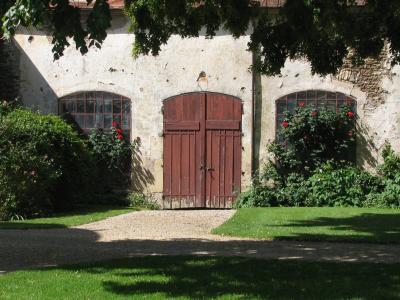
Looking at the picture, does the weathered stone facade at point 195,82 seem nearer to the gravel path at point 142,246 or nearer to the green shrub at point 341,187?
the green shrub at point 341,187

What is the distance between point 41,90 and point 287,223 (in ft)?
23.3

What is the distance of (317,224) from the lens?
1101cm

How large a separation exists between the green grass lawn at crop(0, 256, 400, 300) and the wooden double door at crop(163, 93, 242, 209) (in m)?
7.12

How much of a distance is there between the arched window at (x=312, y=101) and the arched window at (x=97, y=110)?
3.44 meters

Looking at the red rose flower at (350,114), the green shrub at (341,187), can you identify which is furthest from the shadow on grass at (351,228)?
the red rose flower at (350,114)

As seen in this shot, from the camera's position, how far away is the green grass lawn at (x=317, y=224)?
961cm

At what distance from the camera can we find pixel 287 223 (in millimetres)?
11188

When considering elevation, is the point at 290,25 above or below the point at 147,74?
below

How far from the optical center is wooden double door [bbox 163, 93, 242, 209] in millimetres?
14594

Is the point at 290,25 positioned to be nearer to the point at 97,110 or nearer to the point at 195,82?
the point at 195,82

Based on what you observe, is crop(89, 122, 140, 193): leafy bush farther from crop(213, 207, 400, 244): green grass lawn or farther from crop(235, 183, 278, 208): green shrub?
crop(213, 207, 400, 244): green grass lawn

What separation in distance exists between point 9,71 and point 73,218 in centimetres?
501

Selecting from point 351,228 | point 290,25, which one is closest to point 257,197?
point 351,228

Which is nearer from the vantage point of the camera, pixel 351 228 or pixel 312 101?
pixel 351 228
